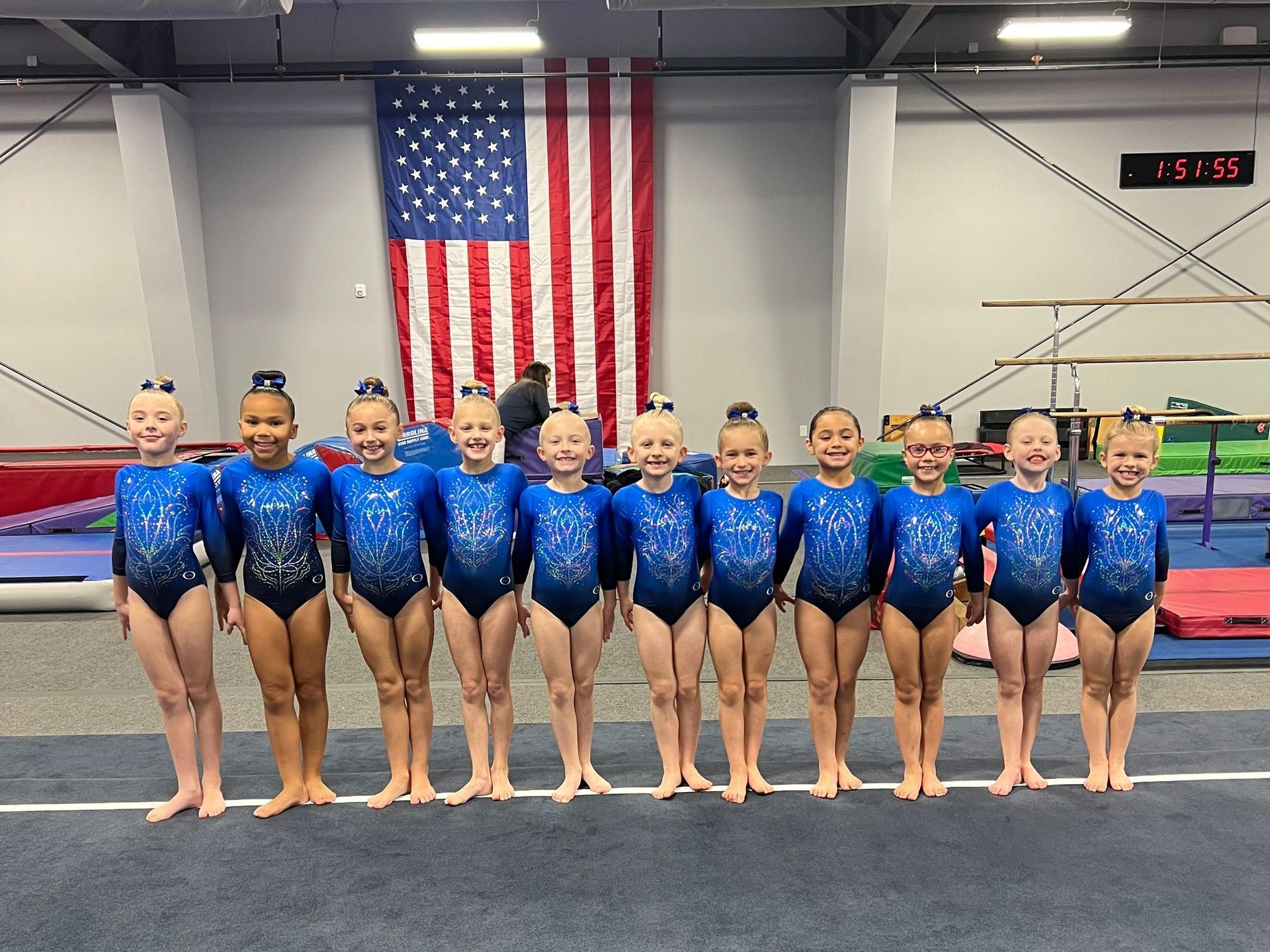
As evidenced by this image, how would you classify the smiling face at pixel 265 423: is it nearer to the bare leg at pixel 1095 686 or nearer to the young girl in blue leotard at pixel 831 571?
the young girl in blue leotard at pixel 831 571

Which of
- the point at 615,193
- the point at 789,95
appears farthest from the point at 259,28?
the point at 789,95

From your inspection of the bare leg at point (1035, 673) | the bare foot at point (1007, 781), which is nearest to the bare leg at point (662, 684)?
the bare foot at point (1007, 781)

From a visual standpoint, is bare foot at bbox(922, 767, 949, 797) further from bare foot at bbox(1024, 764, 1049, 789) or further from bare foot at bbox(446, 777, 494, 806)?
bare foot at bbox(446, 777, 494, 806)

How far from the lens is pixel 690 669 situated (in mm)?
2938

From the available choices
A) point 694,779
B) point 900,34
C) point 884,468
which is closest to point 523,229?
point 900,34

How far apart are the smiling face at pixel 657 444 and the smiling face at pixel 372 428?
80 centimetres

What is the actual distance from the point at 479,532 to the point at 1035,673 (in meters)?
1.99

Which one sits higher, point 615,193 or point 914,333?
point 615,193

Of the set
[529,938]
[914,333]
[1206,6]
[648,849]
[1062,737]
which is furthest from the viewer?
[914,333]

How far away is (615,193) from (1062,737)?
812 centimetres

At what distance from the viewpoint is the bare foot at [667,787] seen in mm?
2986

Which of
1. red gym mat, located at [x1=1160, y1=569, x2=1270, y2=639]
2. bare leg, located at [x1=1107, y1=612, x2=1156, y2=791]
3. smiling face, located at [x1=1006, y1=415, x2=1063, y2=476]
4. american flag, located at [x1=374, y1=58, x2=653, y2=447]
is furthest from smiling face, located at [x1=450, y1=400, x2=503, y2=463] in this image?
american flag, located at [x1=374, y1=58, x2=653, y2=447]

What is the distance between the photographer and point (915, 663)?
2.92 m

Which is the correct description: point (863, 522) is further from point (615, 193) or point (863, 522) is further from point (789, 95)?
point (789, 95)
